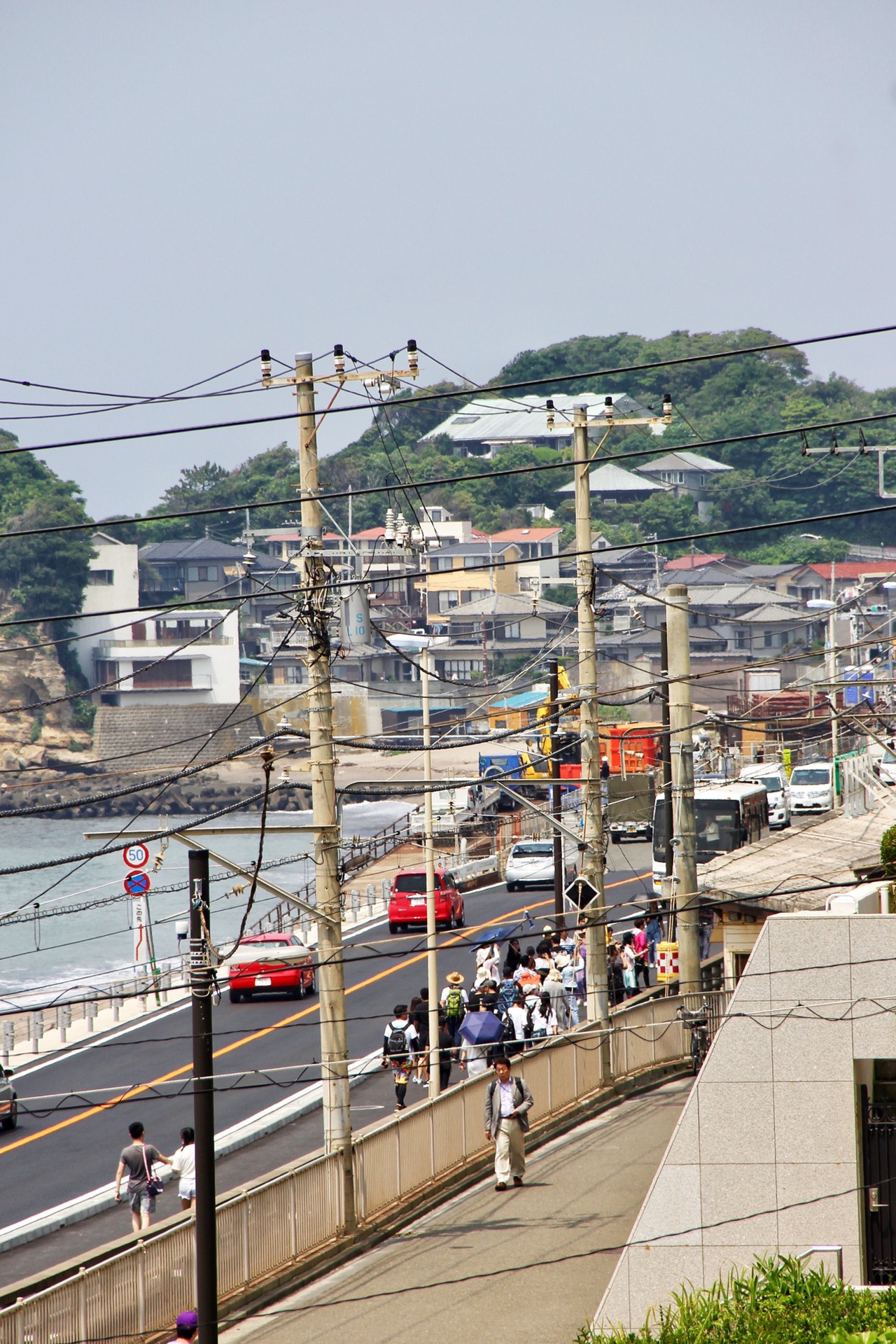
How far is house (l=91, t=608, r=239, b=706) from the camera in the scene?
132500 millimetres

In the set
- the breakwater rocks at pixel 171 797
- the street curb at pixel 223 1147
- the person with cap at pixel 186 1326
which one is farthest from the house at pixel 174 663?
the person with cap at pixel 186 1326

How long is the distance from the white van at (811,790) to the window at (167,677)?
3253 inches

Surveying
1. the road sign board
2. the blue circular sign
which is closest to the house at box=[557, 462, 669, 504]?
the road sign board

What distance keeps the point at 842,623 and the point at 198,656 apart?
188 ft

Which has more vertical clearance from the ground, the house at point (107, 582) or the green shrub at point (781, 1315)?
the house at point (107, 582)

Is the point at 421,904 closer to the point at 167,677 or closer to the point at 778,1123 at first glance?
the point at 778,1123

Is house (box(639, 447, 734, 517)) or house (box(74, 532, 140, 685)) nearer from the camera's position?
house (box(74, 532, 140, 685))

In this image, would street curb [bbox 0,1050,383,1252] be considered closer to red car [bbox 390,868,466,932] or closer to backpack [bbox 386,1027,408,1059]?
backpack [bbox 386,1027,408,1059]

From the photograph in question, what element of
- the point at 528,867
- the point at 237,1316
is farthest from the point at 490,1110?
the point at 528,867

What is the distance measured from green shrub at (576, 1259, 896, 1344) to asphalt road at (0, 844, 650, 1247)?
7.28 meters

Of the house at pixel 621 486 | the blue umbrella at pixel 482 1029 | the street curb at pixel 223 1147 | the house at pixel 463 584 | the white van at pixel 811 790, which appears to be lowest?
the street curb at pixel 223 1147

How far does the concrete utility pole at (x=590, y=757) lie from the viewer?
21.6 metres

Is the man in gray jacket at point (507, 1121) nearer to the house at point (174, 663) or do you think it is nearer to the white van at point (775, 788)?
the white van at point (775, 788)

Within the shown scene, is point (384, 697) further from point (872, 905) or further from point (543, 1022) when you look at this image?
point (872, 905)
